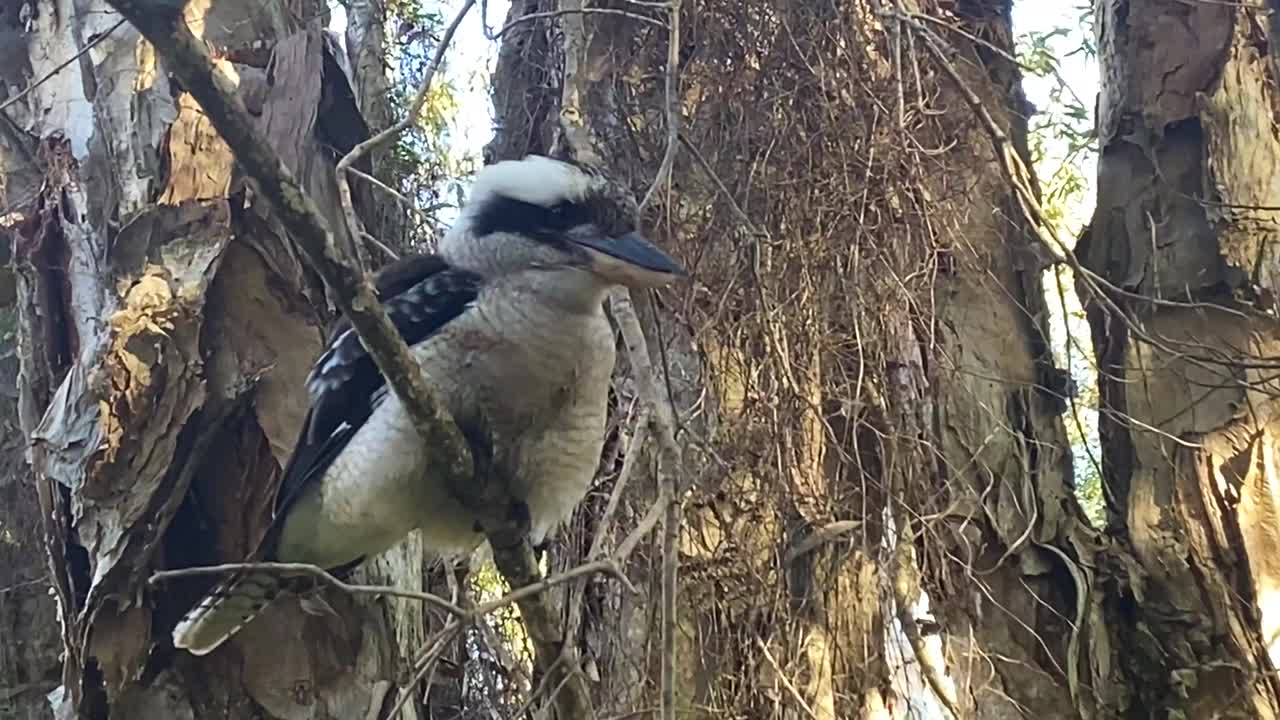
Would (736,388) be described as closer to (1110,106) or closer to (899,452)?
(899,452)

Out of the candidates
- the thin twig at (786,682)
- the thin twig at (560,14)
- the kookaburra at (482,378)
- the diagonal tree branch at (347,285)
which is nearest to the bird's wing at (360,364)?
the kookaburra at (482,378)

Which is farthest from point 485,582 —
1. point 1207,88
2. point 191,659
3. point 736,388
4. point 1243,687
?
point 1207,88

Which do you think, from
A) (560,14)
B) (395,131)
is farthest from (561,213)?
(560,14)

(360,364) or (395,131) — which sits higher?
(395,131)

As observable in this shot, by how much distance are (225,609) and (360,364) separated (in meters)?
0.40

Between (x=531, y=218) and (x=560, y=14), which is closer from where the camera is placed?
(x=531, y=218)

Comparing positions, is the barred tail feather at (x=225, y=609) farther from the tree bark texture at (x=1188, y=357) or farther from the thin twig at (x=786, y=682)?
the tree bark texture at (x=1188, y=357)

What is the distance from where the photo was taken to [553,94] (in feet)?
10.0

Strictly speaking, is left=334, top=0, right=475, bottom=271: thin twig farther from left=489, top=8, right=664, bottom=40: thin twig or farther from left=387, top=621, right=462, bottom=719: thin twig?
left=387, top=621, right=462, bottom=719: thin twig

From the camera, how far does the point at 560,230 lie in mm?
1695

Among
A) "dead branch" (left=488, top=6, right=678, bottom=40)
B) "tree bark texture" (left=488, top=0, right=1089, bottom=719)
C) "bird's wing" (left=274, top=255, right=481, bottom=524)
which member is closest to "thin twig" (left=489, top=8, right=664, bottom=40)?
"dead branch" (left=488, top=6, right=678, bottom=40)

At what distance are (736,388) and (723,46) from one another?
721mm

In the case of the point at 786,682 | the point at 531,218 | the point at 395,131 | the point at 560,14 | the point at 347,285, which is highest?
the point at 560,14

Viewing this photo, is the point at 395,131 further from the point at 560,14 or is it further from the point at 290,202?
the point at 290,202
